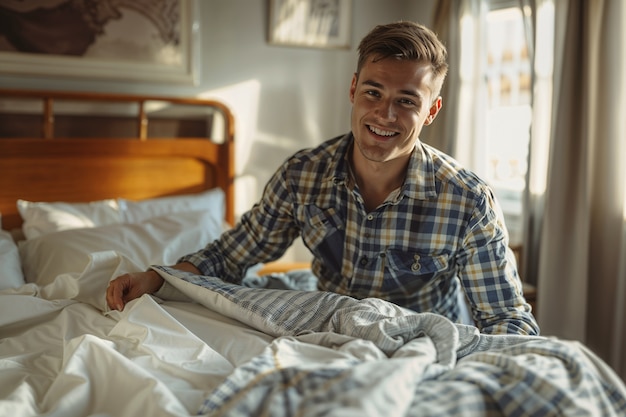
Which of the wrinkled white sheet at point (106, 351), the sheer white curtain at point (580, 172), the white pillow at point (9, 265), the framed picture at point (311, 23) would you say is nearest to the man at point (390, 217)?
the wrinkled white sheet at point (106, 351)

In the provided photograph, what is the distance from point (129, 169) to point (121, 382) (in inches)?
68.4

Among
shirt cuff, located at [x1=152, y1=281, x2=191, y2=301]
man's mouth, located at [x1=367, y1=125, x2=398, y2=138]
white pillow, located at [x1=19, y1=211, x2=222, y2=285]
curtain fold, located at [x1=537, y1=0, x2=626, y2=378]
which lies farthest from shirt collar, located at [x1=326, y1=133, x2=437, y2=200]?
curtain fold, located at [x1=537, y1=0, x2=626, y2=378]

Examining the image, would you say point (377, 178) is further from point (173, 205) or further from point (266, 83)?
point (266, 83)

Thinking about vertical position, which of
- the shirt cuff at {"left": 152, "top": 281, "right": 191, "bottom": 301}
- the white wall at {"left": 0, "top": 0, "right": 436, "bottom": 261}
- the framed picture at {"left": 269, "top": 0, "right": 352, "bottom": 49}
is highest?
the framed picture at {"left": 269, "top": 0, "right": 352, "bottom": 49}

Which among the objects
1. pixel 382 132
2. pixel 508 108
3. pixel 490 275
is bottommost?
pixel 490 275

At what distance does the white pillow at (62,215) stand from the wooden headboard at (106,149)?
4.5 inches

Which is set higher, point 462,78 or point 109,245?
point 462,78

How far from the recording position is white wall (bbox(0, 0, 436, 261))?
3102mm

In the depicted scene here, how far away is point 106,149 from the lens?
2.76 metres

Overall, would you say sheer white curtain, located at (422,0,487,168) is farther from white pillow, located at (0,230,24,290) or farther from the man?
white pillow, located at (0,230,24,290)

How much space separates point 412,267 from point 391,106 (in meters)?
0.48

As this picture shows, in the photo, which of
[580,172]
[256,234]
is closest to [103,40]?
[256,234]

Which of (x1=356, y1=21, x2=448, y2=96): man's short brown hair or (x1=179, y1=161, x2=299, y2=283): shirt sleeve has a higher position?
(x1=356, y1=21, x2=448, y2=96): man's short brown hair

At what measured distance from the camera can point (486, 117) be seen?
3.35 m
